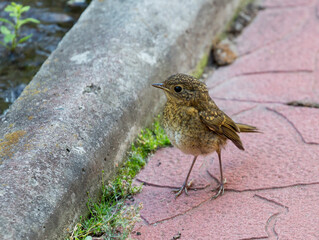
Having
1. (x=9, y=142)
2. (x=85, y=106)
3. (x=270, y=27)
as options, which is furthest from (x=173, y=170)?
(x=270, y=27)

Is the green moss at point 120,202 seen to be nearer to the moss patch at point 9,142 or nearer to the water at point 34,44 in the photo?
the moss patch at point 9,142

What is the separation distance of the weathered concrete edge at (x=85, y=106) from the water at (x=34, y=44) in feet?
2.74

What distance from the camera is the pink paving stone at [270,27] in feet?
19.7

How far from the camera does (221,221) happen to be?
11.5 ft

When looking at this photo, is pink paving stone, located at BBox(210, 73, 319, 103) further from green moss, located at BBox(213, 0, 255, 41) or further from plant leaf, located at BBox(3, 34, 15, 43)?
plant leaf, located at BBox(3, 34, 15, 43)

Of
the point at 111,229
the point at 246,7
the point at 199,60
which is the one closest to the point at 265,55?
the point at 199,60

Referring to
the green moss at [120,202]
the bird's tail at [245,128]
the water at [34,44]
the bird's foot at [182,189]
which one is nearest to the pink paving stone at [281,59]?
the bird's tail at [245,128]

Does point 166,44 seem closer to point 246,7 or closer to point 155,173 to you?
point 155,173

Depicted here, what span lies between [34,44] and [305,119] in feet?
10.8

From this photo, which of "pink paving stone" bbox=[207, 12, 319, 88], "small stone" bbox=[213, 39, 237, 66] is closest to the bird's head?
"pink paving stone" bbox=[207, 12, 319, 88]

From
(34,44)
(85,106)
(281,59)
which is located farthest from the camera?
(34,44)

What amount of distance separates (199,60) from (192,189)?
214cm

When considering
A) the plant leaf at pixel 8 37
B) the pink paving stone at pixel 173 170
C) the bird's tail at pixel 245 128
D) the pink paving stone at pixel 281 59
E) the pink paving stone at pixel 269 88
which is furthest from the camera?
the pink paving stone at pixel 281 59

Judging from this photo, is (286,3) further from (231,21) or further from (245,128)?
(245,128)
